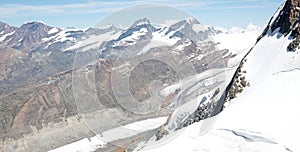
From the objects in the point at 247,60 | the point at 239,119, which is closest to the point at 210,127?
the point at 239,119

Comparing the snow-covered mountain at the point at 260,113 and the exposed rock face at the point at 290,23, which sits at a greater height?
the exposed rock face at the point at 290,23

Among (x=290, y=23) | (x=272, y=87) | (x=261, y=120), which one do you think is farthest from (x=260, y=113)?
(x=290, y=23)

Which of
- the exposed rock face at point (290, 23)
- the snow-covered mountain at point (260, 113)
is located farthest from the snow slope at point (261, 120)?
the exposed rock face at point (290, 23)

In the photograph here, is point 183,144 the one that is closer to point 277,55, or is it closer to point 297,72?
point 297,72

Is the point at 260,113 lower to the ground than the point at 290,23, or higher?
lower

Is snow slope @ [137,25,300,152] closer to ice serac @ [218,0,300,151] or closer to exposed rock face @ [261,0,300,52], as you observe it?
ice serac @ [218,0,300,151]

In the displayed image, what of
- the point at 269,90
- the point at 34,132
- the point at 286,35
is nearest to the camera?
the point at 269,90

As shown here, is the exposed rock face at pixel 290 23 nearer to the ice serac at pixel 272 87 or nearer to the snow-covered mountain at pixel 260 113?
the ice serac at pixel 272 87

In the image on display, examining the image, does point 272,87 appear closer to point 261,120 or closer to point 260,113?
point 260,113
